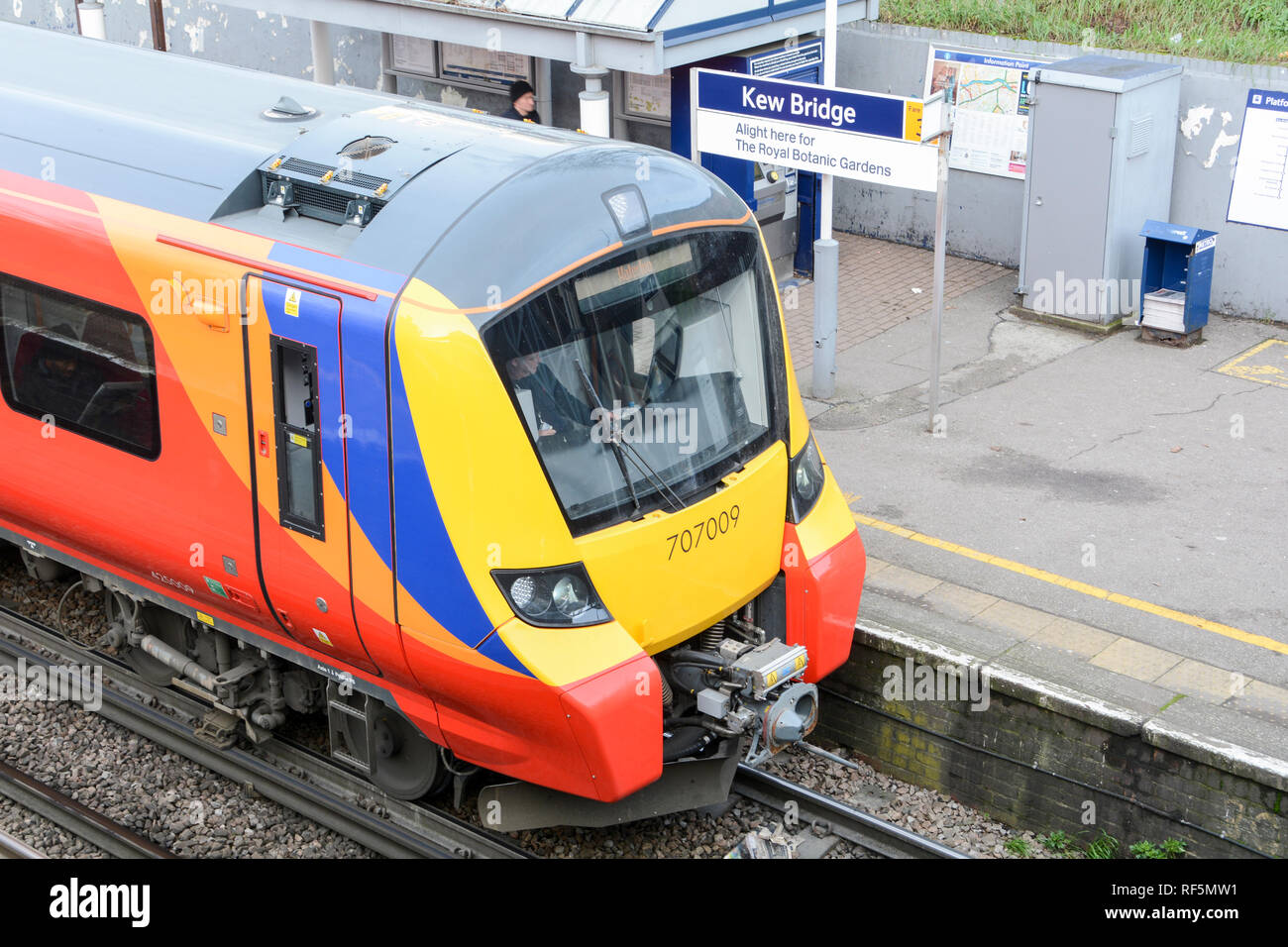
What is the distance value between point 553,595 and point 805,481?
68.9 inches

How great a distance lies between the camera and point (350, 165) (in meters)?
6.40

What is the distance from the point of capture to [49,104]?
290 inches

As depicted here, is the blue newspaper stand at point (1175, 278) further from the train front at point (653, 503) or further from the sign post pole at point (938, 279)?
the train front at point (653, 503)

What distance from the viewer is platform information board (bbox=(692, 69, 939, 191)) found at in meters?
9.88

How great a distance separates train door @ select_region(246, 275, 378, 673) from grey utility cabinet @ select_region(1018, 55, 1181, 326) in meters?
8.00

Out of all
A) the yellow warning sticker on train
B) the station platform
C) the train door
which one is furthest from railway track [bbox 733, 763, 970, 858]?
the yellow warning sticker on train

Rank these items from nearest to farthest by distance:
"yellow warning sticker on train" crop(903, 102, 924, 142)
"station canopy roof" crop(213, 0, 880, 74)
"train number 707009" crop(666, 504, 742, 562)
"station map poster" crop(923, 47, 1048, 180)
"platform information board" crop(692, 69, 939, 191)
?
1. "train number 707009" crop(666, 504, 742, 562)
2. "yellow warning sticker on train" crop(903, 102, 924, 142)
3. "platform information board" crop(692, 69, 939, 191)
4. "station canopy roof" crop(213, 0, 880, 74)
5. "station map poster" crop(923, 47, 1048, 180)

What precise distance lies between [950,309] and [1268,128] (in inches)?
115

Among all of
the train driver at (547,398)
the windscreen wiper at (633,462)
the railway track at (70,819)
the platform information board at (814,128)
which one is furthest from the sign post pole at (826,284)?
the railway track at (70,819)

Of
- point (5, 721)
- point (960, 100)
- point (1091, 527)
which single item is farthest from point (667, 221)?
point (960, 100)

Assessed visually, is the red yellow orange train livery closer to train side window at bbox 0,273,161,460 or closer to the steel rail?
train side window at bbox 0,273,161,460

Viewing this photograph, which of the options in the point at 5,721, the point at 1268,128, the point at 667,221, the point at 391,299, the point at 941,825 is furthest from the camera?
the point at 1268,128

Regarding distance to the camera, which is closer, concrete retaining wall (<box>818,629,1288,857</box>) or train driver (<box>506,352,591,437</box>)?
train driver (<box>506,352,591,437</box>)
